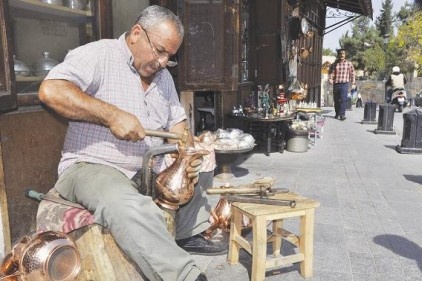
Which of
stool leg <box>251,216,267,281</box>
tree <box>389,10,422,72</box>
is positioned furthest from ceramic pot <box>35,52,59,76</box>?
tree <box>389,10,422,72</box>

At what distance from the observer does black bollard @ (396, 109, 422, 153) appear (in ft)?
23.7

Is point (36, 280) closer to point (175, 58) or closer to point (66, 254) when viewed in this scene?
point (66, 254)

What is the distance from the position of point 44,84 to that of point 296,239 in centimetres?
195

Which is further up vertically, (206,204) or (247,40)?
(247,40)

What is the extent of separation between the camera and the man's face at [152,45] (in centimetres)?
231

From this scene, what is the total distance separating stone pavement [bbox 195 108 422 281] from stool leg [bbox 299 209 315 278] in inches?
3.2

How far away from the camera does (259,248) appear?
2.46 m

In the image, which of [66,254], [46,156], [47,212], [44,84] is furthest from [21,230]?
[44,84]

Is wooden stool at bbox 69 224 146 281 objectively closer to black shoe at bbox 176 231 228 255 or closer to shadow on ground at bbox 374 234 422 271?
black shoe at bbox 176 231 228 255

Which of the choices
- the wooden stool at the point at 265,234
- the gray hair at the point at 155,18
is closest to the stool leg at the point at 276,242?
the wooden stool at the point at 265,234

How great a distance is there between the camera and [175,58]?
4848 mm

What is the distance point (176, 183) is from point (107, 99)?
67cm

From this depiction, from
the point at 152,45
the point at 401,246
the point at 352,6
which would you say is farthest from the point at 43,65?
the point at 352,6

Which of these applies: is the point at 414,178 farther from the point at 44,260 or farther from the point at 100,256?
the point at 44,260
